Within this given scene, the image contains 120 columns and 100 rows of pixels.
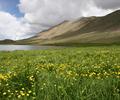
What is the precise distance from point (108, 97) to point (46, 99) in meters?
1.33

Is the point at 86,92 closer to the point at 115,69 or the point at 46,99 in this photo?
the point at 46,99

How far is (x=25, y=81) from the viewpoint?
846 cm

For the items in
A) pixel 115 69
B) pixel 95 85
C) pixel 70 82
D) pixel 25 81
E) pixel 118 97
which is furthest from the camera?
pixel 115 69

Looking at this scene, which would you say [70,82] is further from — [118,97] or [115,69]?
[115,69]

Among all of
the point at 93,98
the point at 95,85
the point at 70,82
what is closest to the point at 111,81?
the point at 95,85

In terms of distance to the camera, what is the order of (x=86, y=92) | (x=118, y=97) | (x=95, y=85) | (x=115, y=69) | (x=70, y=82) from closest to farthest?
(x=118, y=97) < (x=86, y=92) < (x=95, y=85) < (x=70, y=82) < (x=115, y=69)

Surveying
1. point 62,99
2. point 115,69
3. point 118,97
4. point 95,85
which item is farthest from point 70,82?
point 115,69

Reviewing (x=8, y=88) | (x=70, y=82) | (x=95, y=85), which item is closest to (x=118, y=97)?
(x=95, y=85)

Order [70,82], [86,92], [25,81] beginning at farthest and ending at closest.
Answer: [25,81], [70,82], [86,92]

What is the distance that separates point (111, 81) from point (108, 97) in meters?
1.40

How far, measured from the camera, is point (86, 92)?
6.40 meters

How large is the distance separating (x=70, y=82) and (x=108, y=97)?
5.43ft

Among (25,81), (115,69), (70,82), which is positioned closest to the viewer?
(70,82)

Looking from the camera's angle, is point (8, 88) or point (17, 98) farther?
point (8, 88)
